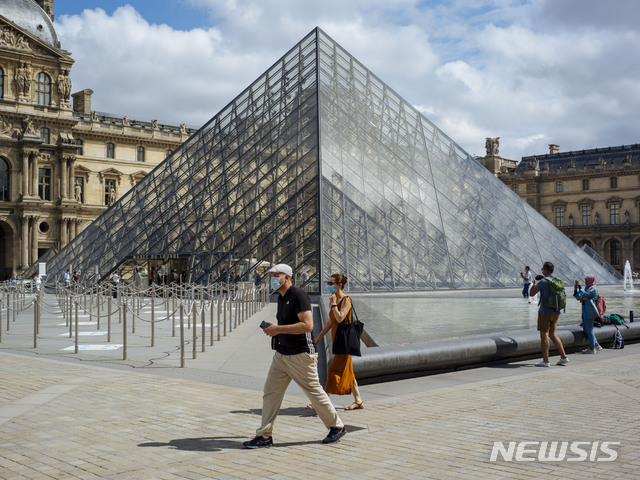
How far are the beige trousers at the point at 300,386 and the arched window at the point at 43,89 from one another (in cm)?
5472

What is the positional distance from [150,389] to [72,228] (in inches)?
2021

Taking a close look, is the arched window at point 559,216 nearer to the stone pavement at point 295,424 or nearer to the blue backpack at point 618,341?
the blue backpack at point 618,341

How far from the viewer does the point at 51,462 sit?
516cm

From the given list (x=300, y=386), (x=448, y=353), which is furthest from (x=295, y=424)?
(x=448, y=353)

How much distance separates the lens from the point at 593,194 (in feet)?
250

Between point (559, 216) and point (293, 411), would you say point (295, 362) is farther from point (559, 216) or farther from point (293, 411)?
point (559, 216)

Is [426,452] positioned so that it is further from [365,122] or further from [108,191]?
[108,191]

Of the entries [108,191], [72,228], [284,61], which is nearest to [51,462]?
[284,61]

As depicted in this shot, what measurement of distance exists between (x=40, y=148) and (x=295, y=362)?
2124 inches

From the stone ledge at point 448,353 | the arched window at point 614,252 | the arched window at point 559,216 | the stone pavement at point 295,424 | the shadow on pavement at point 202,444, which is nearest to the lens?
the stone pavement at point 295,424

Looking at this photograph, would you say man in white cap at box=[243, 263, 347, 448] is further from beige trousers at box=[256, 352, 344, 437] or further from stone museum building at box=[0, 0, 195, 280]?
stone museum building at box=[0, 0, 195, 280]
